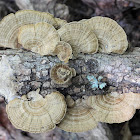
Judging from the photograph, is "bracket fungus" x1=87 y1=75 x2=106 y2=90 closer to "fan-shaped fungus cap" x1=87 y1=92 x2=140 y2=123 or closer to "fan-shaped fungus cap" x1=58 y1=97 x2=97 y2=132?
"fan-shaped fungus cap" x1=87 y1=92 x2=140 y2=123

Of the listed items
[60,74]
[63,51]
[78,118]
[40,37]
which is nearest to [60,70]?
[60,74]

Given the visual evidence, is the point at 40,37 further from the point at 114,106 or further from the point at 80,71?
the point at 114,106

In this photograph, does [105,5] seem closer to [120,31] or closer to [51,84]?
[120,31]

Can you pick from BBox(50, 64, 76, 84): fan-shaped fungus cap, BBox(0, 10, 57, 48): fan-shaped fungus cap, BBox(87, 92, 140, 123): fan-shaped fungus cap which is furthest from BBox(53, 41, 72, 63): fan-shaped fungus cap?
BBox(87, 92, 140, 123): fan-shaped fungus cap

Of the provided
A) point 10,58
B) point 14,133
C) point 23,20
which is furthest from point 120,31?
point 14,133

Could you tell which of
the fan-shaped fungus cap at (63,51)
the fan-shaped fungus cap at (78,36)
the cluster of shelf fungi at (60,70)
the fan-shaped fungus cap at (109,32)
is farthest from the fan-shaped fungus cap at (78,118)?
the fan-shaped fungus cap at (109,32)
